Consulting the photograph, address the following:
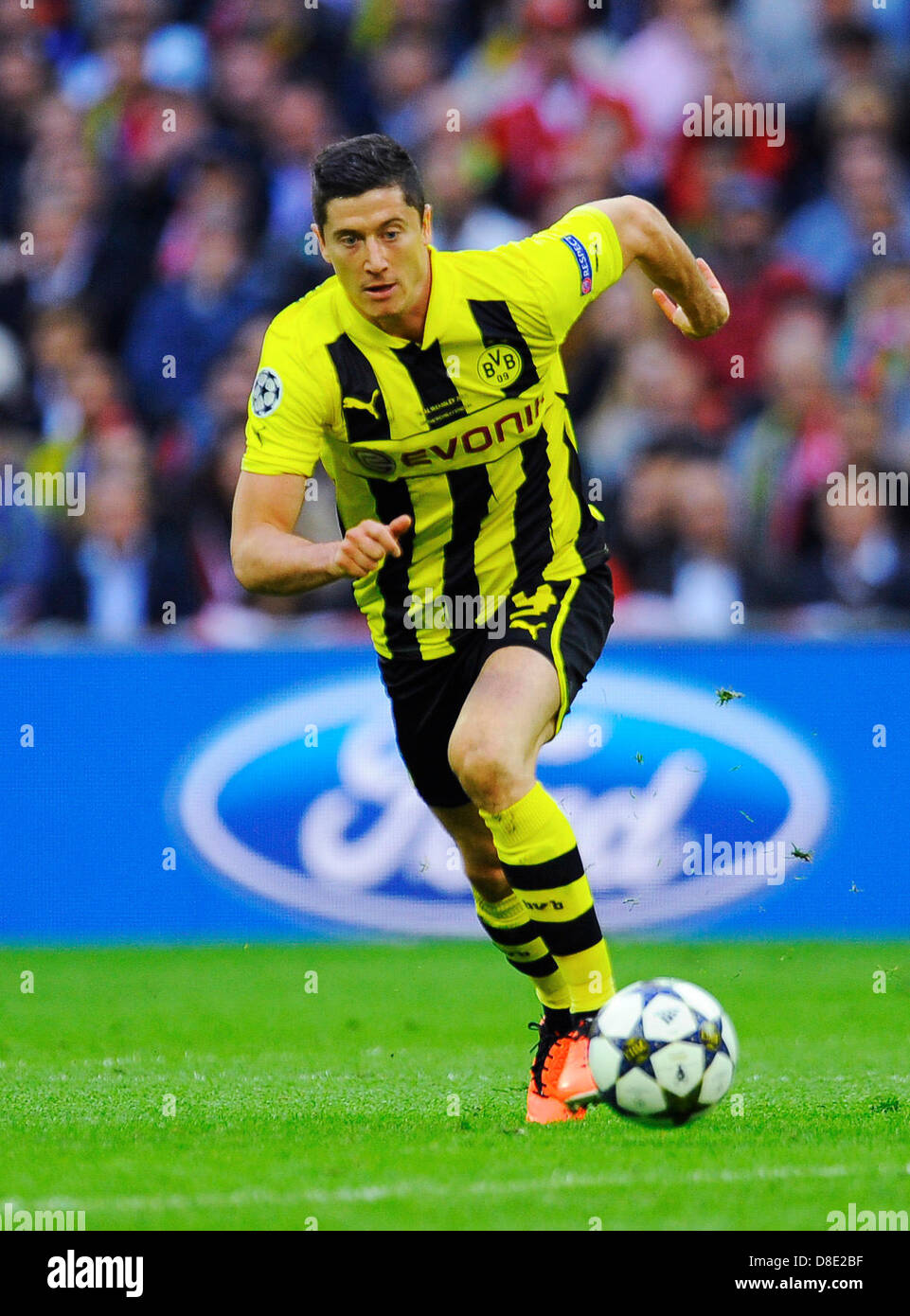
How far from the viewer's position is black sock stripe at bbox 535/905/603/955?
5176 millimetres

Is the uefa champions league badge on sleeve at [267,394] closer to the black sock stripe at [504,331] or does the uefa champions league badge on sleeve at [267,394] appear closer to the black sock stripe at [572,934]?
the black sock stripe at [504,331]

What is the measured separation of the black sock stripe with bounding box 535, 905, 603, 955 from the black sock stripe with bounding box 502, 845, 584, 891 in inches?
4.9

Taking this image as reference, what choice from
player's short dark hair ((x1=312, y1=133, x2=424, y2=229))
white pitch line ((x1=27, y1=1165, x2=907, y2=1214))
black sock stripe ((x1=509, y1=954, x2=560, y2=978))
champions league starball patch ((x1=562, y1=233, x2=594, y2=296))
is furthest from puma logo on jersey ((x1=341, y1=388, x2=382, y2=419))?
white pitch line ((x1=27, y1=1165, x2=907, y2=1214))

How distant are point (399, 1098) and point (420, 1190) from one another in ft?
5.00

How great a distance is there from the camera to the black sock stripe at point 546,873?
508cm

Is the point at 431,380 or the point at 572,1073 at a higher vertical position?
the point at 431,380

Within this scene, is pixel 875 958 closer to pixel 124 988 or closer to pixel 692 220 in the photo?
pixel 124 988

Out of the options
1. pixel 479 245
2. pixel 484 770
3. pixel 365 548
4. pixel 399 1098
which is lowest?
pixel 399 1098

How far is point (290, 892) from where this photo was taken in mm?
9016

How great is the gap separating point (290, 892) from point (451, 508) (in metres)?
3.99

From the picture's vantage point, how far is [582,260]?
17.8ft

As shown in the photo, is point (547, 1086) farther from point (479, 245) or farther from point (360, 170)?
point (479, 245)

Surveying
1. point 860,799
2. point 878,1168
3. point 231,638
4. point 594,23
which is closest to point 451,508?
point 878,1168

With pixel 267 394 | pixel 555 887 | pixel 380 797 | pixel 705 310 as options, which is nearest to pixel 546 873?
pixel 555 887
